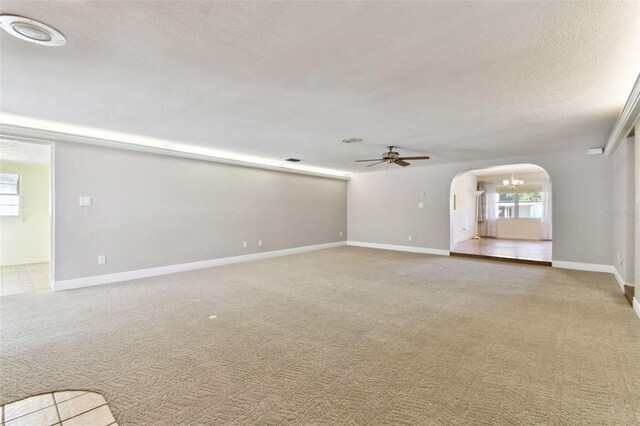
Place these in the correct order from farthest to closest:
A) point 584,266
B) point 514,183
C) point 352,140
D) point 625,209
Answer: point 514,183 < point 584,266 < point 352,140 < point 625,209

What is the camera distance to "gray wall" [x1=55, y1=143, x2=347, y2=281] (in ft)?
15.2

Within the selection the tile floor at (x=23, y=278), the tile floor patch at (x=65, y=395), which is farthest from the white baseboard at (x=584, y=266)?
the tile floor at (x=23, y=278)

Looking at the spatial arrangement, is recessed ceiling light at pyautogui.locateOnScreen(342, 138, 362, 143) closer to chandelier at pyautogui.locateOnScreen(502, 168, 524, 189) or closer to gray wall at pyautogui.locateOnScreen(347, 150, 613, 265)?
gray wall at pyautogui.locateOnScreen(347, 150, 613, 265)

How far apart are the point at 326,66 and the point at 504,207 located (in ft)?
39.4

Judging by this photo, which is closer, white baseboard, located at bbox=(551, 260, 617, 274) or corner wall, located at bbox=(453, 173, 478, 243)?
white baseboard, located at bbox=(551, 260, 617, 274)

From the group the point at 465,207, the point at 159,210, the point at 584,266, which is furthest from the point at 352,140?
the point at 465,207

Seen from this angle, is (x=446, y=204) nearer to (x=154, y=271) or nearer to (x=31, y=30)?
(x=154, y=271)

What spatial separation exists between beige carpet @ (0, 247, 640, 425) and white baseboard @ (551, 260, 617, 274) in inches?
51.2

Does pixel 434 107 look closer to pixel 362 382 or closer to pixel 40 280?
pixel 362 382

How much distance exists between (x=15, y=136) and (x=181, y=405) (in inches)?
181

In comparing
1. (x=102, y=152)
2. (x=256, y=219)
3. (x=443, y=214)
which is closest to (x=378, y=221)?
(x=443, y=214)

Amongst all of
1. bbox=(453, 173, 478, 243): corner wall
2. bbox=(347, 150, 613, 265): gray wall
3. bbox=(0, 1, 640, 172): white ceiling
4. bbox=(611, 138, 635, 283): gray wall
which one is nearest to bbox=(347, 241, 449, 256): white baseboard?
bbox=(347, 150, 613, 265): gray wall

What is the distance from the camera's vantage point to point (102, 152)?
4.89 meters

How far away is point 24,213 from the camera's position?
22.7ft
